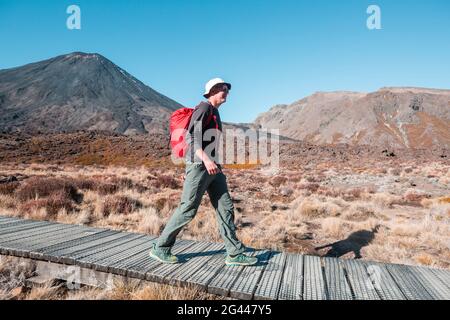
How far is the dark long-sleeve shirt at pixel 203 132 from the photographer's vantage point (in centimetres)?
338

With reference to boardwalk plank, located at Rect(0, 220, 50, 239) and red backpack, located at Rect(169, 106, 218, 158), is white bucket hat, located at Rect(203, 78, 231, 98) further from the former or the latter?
boardwalk plank, located at Rect(0, 220, 50, 239)

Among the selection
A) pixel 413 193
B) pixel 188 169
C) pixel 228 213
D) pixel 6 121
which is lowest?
pixel 413 193

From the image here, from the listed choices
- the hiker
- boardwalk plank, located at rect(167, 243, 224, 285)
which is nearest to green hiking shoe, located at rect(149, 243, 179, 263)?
the hiker

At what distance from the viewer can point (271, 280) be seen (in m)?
3.33

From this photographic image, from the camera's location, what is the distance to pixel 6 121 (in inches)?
3824

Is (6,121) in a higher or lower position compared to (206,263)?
higher

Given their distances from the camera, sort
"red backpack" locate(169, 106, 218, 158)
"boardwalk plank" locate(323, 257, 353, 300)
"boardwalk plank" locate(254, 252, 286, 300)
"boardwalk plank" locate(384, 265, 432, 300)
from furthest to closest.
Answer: "red backpack" locate(169, 106, 218, 158)
"boardwalk plank" locate(384, 265, 432, 300)
"boardwalk plank" locate(323, 257, 353, 300)
"boardwalk plank" locate(254, 252, 286, 300)

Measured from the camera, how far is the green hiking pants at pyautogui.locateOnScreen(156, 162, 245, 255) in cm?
351

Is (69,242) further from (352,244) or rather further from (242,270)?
(352,244)

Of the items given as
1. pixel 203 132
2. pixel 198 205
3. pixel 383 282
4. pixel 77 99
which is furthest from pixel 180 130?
pixel 77 99

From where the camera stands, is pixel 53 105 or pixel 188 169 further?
pixel 53 105
